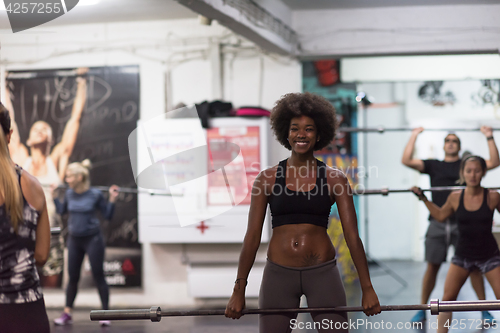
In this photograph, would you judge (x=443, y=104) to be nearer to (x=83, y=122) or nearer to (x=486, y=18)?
(x=486, y=18)

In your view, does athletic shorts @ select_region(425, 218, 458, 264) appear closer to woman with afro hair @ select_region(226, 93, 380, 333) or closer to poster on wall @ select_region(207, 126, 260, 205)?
poster on wall @ select_region(207, 126, 260, 205)

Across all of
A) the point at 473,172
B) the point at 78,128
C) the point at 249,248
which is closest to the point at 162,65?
the point at 78,128

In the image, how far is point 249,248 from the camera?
2293mm

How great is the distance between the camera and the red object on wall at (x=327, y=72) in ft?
19.5

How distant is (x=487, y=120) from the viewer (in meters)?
6.80

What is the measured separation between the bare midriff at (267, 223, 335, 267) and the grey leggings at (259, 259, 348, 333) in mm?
25

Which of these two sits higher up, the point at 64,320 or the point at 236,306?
the point at 236,306

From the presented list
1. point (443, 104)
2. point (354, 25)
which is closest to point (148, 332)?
point (354, 25)

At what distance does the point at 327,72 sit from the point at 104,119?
2473mm

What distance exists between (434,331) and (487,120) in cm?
364

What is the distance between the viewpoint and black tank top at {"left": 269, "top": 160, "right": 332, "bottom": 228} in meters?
2.26

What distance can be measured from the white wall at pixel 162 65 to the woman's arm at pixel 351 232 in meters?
3.14

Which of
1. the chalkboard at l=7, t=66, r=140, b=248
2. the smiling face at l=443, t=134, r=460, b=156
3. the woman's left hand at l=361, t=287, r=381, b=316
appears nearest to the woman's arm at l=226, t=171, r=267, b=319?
the woman's left hand at l=361, t=287, r=381, b=316

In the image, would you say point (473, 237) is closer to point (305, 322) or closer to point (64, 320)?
point (305, 322)
